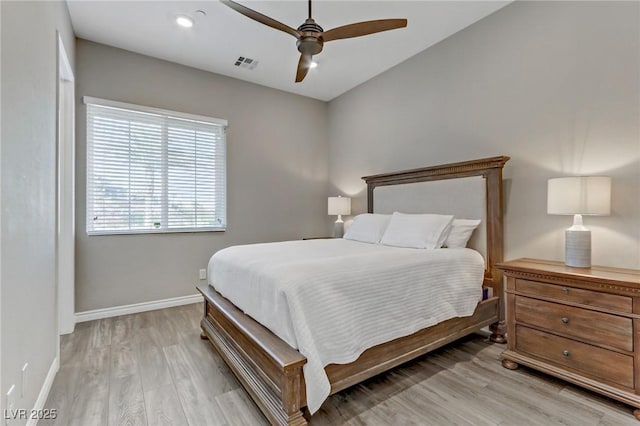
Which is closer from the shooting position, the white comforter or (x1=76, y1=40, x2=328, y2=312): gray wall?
the white comforter

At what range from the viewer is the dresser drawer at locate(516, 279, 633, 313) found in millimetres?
1736

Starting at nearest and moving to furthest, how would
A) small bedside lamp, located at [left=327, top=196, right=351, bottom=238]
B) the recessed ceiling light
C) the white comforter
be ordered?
the white comforter
the recessed ceiling light
small bedside lamp, located at [left=327, top=196, right=351, bottom=238]

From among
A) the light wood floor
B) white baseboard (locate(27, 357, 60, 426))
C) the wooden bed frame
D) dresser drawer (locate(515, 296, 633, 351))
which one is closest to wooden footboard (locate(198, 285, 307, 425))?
the wooden bed frame

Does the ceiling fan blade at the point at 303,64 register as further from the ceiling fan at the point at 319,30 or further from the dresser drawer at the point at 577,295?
the dresser drawer at the point at 577,295

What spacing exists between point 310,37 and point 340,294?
5.81 ft

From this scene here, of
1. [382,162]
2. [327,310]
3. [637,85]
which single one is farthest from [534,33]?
[327,310]

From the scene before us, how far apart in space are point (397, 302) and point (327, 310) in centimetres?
57

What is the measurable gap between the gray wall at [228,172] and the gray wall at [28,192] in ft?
4.01

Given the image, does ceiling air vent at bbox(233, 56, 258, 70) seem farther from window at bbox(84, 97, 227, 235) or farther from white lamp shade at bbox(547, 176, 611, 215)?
white lamp shade at bbox(547, 176, 611, 215)

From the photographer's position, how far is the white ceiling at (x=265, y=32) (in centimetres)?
272

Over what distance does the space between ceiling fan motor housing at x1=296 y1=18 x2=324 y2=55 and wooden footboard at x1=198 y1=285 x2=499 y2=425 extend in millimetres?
1958

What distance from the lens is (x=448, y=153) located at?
3264mm

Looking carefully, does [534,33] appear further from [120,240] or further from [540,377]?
[120,240]

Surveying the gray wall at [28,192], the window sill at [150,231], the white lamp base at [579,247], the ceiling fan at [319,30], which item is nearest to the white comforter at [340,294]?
the white lamp base at [579,247]
